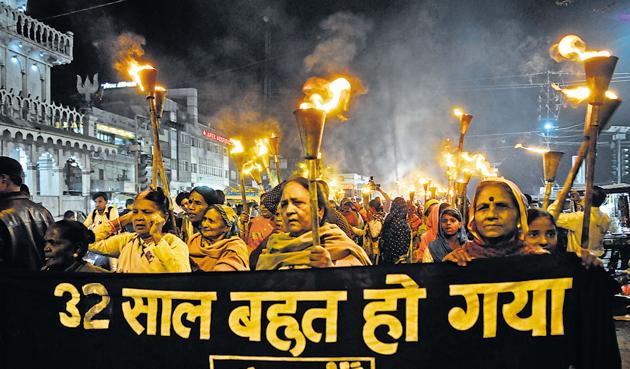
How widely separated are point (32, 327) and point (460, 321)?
8.74ft

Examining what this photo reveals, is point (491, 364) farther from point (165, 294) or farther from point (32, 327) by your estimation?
point (32, 327)

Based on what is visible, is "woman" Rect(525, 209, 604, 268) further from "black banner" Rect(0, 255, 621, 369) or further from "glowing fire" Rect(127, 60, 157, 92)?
"glowing fire" Rect(127, 60, 157, 92)

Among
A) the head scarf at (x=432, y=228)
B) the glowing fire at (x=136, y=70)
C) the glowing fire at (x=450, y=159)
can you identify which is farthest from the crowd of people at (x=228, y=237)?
the glowing fire at (x=450, y=159)

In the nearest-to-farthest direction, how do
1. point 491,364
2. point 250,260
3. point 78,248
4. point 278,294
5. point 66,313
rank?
point 491,364 < point 278,294 < point 66,313 < point 78,248 < point 250,260

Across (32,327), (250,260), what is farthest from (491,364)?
(32,327)

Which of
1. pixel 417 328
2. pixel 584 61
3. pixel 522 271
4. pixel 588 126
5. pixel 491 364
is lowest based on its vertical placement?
pixel 491 364

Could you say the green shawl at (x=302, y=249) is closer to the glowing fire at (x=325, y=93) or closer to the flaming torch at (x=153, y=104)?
the glowing fire at (x=325, y=93)

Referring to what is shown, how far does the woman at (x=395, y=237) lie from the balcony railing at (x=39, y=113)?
2428cm

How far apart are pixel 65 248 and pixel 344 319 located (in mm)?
2059

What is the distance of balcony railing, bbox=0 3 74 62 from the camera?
85.0 ft

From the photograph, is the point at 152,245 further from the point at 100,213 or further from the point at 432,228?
the point at 100,213

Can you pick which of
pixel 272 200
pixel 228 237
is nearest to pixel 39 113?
pixel 272 200

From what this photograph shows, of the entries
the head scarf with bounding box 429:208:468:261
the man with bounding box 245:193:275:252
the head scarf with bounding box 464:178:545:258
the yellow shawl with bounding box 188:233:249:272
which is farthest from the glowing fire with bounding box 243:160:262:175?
the head scarf with bounding box 464:178:545:258

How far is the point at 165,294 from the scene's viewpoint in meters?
2.91
